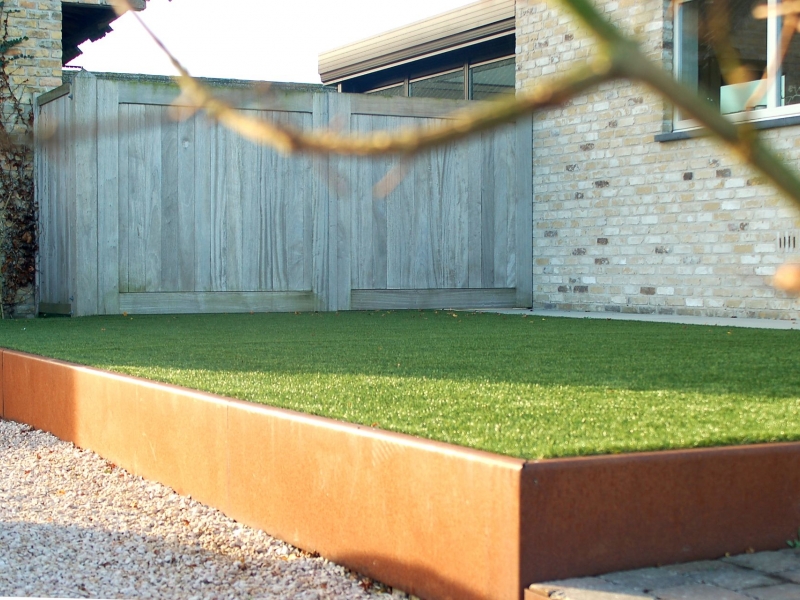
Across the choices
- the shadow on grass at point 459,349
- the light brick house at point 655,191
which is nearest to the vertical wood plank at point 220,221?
the shadow on grass at point 459,349

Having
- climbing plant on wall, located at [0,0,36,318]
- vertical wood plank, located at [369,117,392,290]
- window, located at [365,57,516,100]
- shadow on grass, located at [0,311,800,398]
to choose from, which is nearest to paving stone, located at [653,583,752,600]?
shadow on grass, located at [0,311,800,398]

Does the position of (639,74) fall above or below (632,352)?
above

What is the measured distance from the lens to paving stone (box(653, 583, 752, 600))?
2.16 m

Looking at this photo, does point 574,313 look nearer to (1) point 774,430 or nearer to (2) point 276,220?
(2) point 276,220

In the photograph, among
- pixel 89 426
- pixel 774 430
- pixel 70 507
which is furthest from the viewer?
pixel 89 426

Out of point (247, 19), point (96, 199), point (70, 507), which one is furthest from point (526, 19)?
point (247, 19)

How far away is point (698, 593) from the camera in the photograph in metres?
2.19

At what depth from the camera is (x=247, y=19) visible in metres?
1.37

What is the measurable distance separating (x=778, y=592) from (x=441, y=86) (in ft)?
43.0

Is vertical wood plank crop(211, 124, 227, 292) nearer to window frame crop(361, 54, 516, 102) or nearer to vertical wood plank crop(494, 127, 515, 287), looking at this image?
vertical wood plank crop(494, 127, 515, 287)

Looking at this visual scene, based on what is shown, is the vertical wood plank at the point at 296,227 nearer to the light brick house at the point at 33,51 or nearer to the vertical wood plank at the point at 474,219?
the vertical wood plank at the point at 474,219

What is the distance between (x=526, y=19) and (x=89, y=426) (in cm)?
756

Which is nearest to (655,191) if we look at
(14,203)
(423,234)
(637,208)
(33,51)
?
(637,208)

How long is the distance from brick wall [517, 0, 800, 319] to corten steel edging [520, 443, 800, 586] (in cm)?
569
